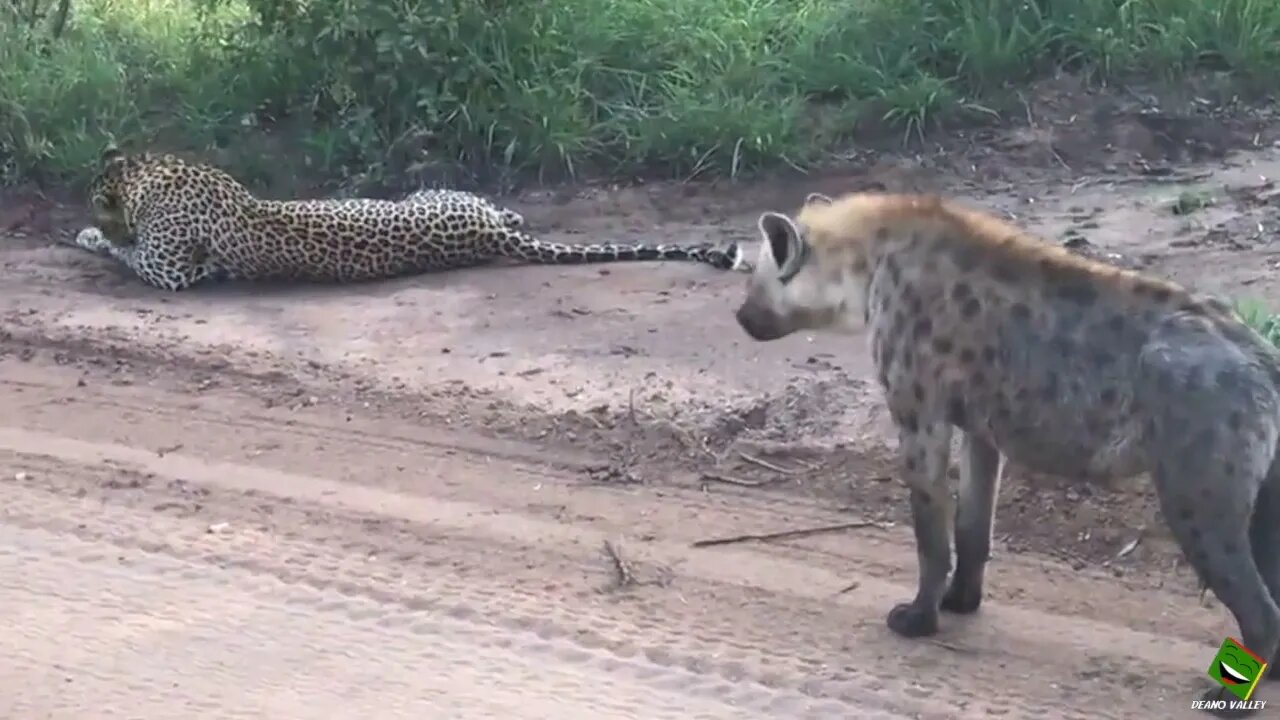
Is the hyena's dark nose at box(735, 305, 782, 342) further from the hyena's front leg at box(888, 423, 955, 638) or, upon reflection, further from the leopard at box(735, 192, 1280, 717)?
the hyena's front leg at box(888, 423, 955, 638)

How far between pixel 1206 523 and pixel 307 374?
371cm

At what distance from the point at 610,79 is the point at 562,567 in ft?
15.1

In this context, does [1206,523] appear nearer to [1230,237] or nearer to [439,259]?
[1230,237]

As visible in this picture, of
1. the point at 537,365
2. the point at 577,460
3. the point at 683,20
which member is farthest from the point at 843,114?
the point at 577,460

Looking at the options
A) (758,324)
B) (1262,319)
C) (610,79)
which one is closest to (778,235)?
(758,324)

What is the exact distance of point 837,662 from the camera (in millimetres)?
4605

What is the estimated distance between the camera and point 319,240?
823 cm

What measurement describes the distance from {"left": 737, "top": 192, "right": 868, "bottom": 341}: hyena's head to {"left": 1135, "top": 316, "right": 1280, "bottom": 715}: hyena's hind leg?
96cm

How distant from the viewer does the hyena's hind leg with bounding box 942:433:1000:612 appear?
4.86 meters

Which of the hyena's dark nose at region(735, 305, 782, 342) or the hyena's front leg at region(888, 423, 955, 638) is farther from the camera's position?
the hyena's dark nose at region(735, 305, 782, 342)

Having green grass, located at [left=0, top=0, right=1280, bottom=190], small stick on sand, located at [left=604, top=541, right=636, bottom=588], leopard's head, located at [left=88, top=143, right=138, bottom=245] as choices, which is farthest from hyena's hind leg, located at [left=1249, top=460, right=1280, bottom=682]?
leopard's head, located at [left=88, top=143, right=138, bottom=245]

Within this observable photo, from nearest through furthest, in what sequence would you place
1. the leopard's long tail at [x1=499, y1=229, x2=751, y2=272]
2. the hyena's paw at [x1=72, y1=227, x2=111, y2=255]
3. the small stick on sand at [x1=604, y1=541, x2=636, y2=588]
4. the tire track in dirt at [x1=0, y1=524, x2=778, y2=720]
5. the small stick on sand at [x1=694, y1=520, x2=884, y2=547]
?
the tire track in dirt at [x1=0, y1=524, x2=778, y2=720] → the small stick on sand at [x1=604, y1=541, x2=636, y2=588] → the small stick on sand at [x1=694, y1=520, x2=884, y2=547] → the leopard's long tail at [x1=499, y1=229, x2=751, y2=272] → the hyena's paw at [x1=72, y1=227, x2=111, y2=255]

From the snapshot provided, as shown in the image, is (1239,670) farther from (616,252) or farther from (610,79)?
(610,79)

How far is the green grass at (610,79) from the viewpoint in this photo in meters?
8.98
